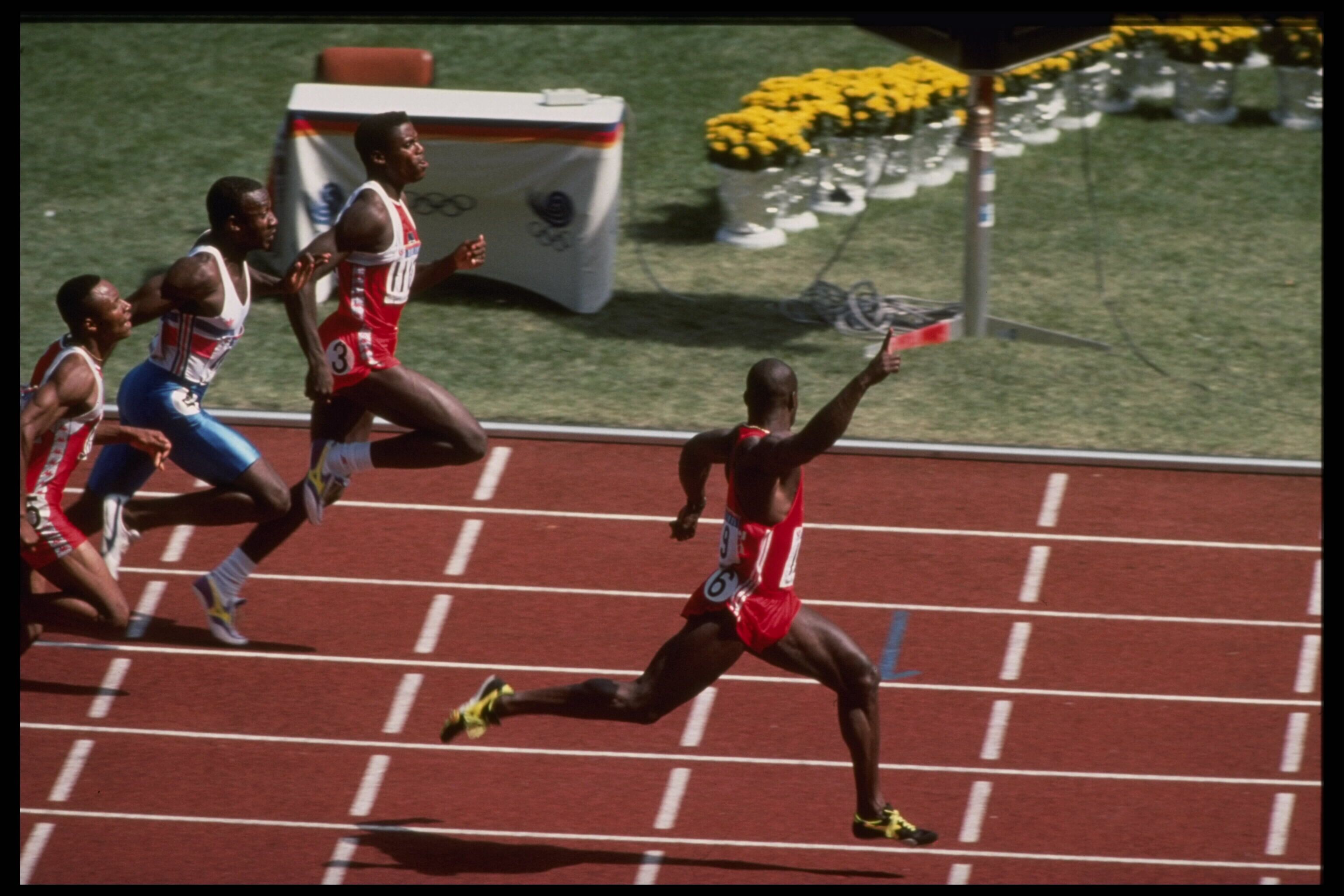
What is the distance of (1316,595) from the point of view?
9438mm

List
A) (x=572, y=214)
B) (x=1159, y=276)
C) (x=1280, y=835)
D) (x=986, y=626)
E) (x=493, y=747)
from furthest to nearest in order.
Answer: (x=1159, y=276)
(x=572, y=214)
(x=986, y=626)
(x=493, y=747)
(x=1280, y=835)

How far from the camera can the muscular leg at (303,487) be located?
342 inches

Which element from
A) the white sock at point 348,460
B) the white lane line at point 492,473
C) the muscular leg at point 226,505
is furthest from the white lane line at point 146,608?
the white lane line at point 492,473

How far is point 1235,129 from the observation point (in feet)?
50.0

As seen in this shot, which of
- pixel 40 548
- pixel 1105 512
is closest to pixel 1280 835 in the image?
pixel 1105 512

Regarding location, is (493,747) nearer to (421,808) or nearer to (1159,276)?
(421,808)

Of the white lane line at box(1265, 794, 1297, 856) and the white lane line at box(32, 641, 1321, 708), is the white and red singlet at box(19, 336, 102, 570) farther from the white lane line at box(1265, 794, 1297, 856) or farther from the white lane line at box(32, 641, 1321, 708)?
the white lane line at box(1265, 794, 1297, 856)

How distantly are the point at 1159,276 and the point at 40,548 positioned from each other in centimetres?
789

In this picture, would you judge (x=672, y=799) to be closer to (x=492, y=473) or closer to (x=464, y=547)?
(x=464, y=547)

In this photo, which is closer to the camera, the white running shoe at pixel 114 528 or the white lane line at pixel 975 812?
the white lane line at pixel 975 812

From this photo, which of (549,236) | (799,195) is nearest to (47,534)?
(549,236)

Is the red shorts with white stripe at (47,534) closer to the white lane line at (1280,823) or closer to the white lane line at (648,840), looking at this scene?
the white lane line at (648,840)

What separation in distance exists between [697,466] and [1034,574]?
2.98 metres

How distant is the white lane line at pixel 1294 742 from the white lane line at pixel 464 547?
145 inches
